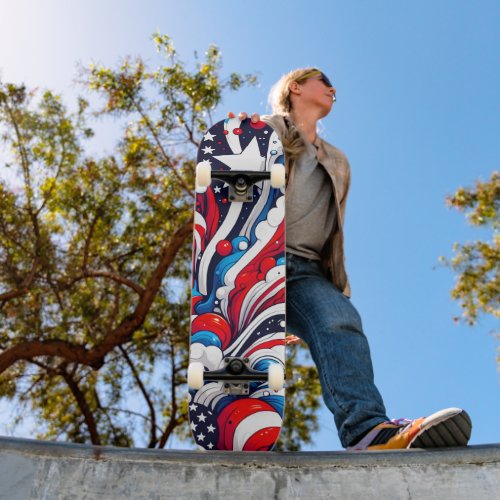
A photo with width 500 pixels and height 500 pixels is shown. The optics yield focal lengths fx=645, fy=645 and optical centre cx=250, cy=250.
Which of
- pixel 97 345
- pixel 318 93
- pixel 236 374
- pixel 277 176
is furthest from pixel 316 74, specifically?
pixel 97 345

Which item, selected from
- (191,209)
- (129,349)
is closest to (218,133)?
(191,209)

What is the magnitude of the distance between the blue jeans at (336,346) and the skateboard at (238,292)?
225 millimetres

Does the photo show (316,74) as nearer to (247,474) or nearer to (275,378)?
(275,378)

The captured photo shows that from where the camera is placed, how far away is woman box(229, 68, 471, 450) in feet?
7.48

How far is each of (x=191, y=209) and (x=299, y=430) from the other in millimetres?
3236

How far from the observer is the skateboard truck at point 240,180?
272 centimetres

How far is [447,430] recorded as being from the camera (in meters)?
2.00

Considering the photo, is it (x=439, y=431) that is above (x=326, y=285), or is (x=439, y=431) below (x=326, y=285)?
below

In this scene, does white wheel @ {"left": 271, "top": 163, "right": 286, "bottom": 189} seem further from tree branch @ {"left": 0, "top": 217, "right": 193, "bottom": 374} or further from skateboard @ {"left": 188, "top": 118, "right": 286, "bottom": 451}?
tree branch @ {"left": 0, "top": 217, "right": 193, "bottom": 374}

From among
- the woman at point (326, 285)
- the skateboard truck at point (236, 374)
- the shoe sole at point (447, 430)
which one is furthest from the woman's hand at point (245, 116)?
the shoe sole at point (447, 430)

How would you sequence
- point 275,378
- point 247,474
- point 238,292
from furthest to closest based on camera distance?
point 238,292 < point 275,378 < point 247,474

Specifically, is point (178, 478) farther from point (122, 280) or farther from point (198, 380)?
point (122, 280)

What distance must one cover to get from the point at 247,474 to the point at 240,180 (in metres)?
1.30

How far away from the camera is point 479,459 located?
1.84 m
